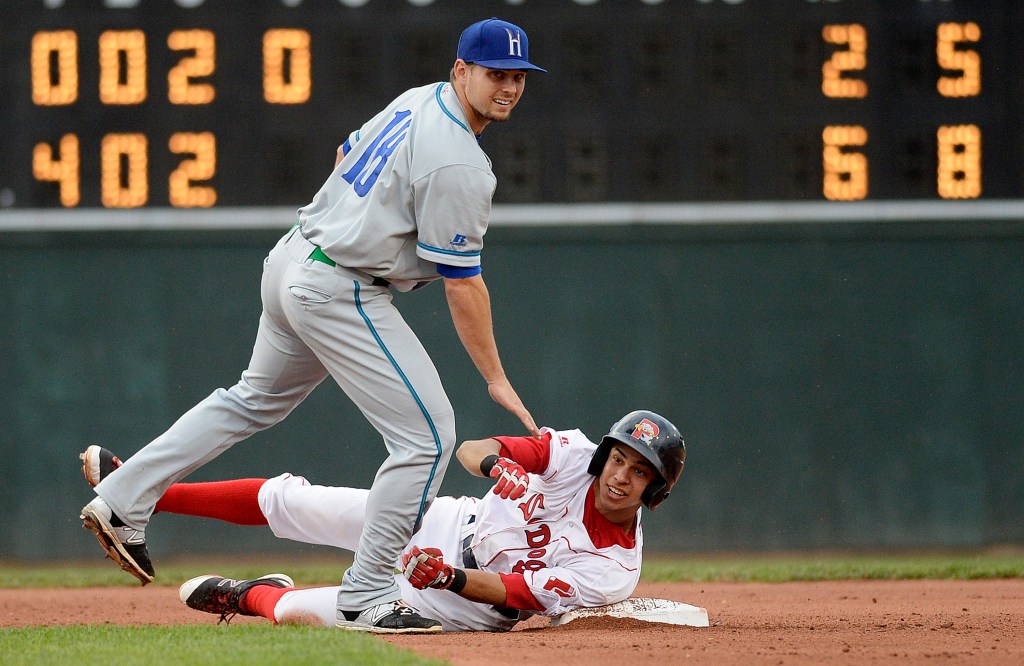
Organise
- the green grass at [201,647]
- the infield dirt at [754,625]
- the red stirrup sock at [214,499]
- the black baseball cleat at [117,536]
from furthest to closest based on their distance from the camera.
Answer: the red stirrup sock at [214,499]
the black baseball cleat at [117,536]
the infield dirt at [754,625]
the green grass at [201,647]

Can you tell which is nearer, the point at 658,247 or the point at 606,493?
the point at 606,493

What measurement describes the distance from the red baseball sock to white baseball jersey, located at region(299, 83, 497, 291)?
1.02 metres

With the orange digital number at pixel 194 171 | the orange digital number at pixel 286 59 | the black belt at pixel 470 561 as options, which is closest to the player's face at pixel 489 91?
the black belt at pixel 470 561

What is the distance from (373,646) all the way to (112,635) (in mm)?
867

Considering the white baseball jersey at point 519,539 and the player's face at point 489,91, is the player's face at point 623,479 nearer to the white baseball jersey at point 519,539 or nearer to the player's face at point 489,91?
the white baseball jersey at point 519,539

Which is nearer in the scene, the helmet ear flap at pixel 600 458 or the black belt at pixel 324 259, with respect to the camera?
the black belt at pixel 324 259

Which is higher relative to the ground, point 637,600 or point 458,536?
point 458,536

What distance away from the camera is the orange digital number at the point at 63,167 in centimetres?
694

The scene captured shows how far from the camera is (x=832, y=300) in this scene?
761 centimetres

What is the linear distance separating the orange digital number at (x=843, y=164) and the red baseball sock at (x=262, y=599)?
14.2 feet

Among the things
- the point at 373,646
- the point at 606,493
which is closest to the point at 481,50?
the point at 606,493

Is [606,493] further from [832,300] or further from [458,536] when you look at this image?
[832,300]

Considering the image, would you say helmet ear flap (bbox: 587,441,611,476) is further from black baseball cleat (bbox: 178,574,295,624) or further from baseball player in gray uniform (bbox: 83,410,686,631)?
black baseball cleat (bbox: 178,574,295,624)

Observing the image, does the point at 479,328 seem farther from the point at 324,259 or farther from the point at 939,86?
the point at 939,86
